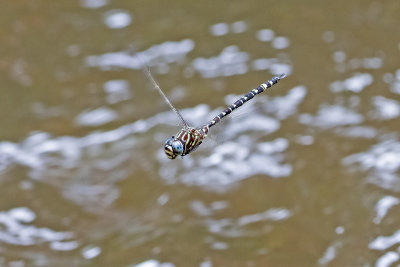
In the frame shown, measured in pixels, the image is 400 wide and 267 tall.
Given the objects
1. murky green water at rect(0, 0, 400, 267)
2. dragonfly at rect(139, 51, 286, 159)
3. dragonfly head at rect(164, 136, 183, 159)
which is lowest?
dragonfly head at rect(164, 136, 183, 159)

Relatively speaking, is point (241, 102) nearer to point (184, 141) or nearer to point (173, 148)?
point (184, 141)

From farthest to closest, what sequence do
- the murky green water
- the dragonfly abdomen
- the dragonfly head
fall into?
the murky green water
the dragonfly abdomen
the dragonfly head

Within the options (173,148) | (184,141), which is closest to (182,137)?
(184,141)

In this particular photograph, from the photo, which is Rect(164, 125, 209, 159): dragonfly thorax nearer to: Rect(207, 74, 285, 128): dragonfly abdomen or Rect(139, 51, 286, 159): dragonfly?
Rect(139, 51, 286, 159): dragonfly

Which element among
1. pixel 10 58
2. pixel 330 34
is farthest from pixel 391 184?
pixel 10 58

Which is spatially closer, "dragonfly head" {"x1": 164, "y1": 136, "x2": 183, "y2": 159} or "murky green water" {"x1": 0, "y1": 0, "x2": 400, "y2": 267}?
"dragonfly head" {"x1": 164, "y1": 136, "x2": 183, "y2": 159}

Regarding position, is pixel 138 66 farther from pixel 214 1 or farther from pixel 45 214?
pixel 45 214

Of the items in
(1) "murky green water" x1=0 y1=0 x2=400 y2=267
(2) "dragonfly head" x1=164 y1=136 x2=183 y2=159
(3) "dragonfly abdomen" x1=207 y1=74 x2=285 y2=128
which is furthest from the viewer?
(1) "murky green water" x1=0 y1=0 x2=400 y2=267

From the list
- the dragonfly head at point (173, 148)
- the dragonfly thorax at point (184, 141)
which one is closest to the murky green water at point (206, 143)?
the dragonfly thorax at point (184, 141)

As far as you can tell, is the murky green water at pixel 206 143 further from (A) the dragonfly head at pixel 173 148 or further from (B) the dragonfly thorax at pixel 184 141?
(A) the dragonfly head at pixel 173 148

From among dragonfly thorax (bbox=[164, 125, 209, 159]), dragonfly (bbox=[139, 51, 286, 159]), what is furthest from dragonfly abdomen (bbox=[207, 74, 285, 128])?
dragonfly thorax (bbox=[164, 125, 209, 159])
